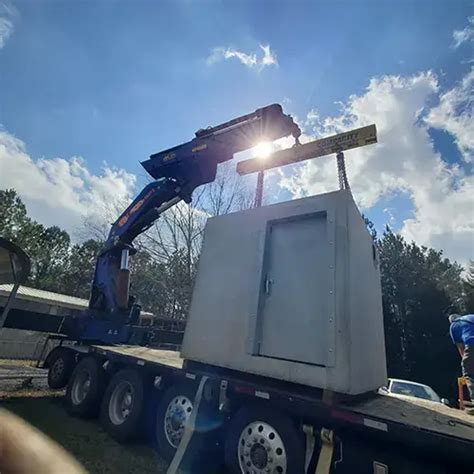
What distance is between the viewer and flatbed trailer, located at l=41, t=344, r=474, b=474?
258 cm

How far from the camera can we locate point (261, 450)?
10.5 feet

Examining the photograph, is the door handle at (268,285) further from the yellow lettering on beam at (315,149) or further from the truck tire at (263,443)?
the yellow lettering on beam at (315,149)

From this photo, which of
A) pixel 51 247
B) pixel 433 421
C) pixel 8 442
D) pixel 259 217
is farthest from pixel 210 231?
pixel 51 247

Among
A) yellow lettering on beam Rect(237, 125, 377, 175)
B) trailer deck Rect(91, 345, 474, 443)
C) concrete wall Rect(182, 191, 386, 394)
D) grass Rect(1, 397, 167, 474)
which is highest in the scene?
yellow lettering on beam Rect(237, 125, 377, 175)

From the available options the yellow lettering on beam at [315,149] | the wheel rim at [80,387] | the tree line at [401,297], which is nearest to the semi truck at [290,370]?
the wheel rim at [80,387]

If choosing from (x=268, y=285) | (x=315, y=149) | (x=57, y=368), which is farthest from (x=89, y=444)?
(x=315, y=149)

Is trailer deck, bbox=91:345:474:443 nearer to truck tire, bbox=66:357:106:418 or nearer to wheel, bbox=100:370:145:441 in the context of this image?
wheel, bbox=100:370:145:441

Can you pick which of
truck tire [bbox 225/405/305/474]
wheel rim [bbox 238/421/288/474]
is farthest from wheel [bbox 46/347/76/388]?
wheel rim [bbox 238/421/288/474]

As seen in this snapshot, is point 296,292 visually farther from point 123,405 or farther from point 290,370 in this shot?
point 123,405

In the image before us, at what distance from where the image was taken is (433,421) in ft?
8.94

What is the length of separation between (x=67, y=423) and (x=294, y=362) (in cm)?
446

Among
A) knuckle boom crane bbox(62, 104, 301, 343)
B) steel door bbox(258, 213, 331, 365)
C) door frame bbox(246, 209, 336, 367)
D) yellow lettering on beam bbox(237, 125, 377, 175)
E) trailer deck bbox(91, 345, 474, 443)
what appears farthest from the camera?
knuckle boom crane bbox(62, 104, 301, 343)

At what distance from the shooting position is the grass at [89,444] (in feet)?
12.9

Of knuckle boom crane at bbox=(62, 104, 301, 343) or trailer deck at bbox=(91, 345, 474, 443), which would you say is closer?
trailer deck at bbox=(91, 345, 474, 443)
